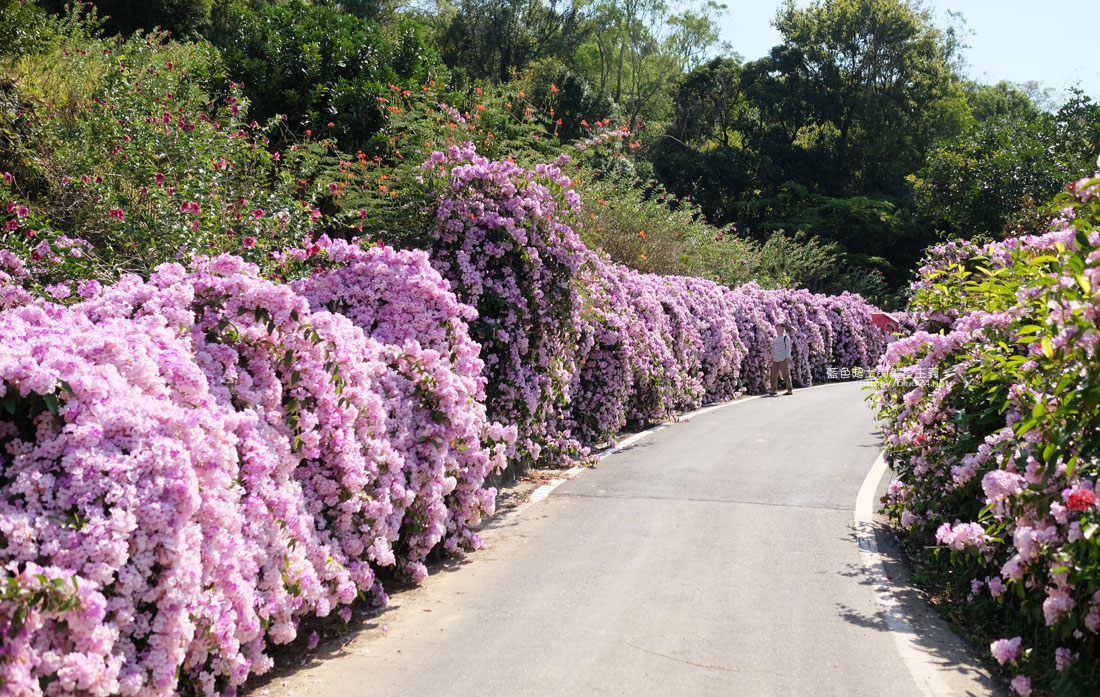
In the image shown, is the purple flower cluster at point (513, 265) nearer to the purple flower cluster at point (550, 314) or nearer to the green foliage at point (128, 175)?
the purple flower cluster at point (550, 314)

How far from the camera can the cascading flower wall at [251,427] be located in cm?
387

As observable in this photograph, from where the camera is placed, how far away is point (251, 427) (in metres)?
5.29

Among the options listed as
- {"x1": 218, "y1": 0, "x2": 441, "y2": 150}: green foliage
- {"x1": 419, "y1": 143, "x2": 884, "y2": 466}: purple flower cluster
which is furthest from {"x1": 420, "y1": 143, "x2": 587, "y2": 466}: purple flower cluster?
{"x1": 218, "y1": 0, "x2": 441, "y2": 150}: green foliage

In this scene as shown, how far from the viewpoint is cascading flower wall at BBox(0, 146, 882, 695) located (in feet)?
12.7

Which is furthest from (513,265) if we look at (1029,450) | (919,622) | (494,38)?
(494,38)

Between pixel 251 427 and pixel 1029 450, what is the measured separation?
4405mm

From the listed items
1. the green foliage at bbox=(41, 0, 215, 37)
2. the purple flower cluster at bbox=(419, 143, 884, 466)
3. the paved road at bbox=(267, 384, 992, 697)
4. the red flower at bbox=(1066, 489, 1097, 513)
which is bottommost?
the paved road at bbox=(267, 384, 992, 697)

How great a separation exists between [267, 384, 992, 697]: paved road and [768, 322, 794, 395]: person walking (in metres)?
11.6

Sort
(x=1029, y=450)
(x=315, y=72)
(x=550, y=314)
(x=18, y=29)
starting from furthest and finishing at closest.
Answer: (x=315, y=72), (x=18, y=29), (x=550, y=314), (x=1029, y=450)

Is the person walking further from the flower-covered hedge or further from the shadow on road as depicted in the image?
the shadow on road

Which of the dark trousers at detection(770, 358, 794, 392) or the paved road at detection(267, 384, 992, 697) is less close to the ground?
the dark trousers at detection(770, 358, 794, 392)

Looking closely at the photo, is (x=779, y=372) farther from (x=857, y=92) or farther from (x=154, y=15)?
(x=857, y=92)

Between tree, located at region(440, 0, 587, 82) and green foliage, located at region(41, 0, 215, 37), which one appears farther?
tree, located at region(440, 0, 587, 82)

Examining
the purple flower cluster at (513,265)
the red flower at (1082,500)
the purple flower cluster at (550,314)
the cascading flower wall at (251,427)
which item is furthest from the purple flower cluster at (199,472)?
the red flower at (1082,500)
